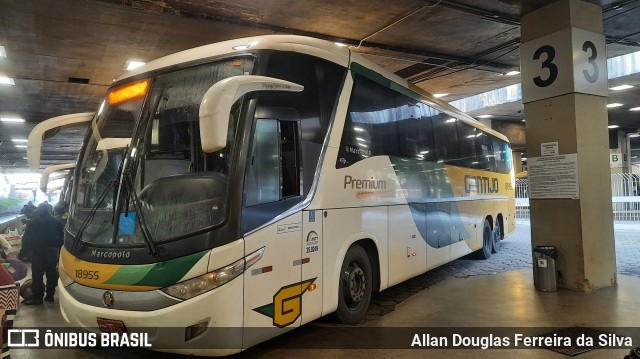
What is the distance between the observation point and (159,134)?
4.09 meters

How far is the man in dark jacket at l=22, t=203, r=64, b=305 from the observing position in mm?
6859

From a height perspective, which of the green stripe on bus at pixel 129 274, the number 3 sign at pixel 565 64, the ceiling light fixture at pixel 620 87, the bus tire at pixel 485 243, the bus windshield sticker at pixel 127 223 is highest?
the ceiling light fixture at pixel 620 87

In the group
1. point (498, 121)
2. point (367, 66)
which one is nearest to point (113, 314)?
point (367, 66)

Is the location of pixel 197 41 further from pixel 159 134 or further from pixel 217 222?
pixel 217 222

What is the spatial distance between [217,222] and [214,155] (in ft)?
2.15

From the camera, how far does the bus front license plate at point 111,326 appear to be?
362 centimetres

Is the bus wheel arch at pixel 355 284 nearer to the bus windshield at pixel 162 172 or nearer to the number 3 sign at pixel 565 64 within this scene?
the bus windshield at pixel 162 172

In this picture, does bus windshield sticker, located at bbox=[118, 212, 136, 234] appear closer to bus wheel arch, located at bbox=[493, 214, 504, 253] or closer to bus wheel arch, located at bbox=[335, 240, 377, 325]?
bus wheel arch, located at bbox=[335, 240, 377, 325]

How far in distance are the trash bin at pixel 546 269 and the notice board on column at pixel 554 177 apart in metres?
0.95

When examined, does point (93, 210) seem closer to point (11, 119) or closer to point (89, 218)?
point (89, 218)

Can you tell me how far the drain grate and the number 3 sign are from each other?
13.0 ft

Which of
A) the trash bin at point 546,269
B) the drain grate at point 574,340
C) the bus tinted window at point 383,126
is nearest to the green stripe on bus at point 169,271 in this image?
the bus tinted window at point 383,126

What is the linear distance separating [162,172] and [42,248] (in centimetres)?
441

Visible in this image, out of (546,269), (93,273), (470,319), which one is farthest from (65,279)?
(546,269)
